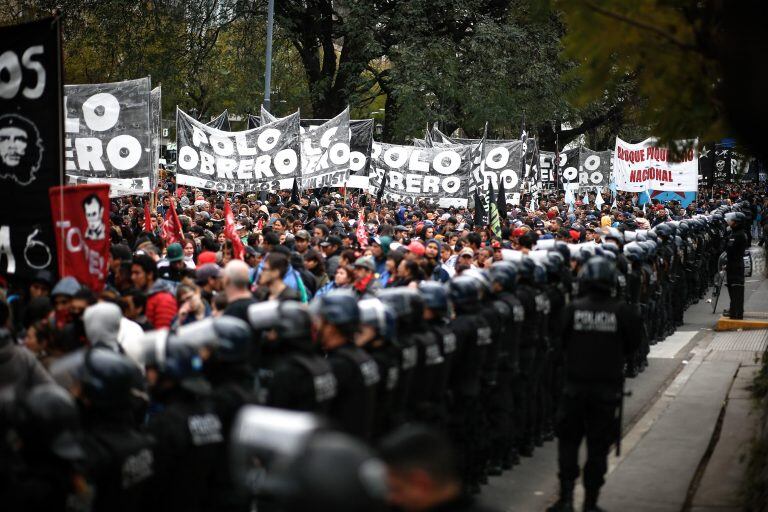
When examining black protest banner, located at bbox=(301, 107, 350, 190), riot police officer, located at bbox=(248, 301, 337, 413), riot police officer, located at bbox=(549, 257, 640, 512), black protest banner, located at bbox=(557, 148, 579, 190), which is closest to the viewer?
riot police officer, located at bbox=(248, 301, 337, 413)

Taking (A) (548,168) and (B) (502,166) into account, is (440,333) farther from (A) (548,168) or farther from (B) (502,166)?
(A) (548,168)

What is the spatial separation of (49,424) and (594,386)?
4.69 m

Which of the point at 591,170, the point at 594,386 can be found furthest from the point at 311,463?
the point at 591,170

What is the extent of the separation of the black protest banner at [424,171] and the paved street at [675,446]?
828 centimetres

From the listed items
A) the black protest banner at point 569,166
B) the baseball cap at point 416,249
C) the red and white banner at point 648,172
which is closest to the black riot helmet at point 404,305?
the baseball cap at point 416,249

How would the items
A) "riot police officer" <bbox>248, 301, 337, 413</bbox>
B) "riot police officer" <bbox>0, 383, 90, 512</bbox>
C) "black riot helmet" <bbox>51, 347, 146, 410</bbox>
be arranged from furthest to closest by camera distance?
"riot police officer" <bbox>248, 301, 337, 413</bbox> → "black riot helmet" <bbox>51, 347, 146, 410</bbox> → "riot police officer" <bbox>0, 383, 90, 512</bbox>

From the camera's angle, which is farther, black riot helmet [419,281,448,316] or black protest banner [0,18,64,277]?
Result: black protest banner [0,18,64,277]

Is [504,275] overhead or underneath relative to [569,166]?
underneath

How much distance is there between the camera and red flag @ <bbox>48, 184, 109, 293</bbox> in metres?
9.19

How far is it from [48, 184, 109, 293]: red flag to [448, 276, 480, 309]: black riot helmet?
2707 millimetres

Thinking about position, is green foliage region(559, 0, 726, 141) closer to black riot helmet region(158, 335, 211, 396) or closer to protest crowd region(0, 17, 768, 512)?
protest crowd region(0, 17, 768, 512)

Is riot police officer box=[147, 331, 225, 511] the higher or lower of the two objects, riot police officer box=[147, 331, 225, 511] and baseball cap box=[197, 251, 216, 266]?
the lower

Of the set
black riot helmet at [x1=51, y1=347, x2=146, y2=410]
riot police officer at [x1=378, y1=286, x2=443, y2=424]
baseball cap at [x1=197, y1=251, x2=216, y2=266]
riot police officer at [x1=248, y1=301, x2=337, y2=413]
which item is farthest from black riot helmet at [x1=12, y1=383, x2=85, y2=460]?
baseball cap at [x1=197, y1=251, x2=216, y2=266]

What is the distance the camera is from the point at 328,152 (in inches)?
900
